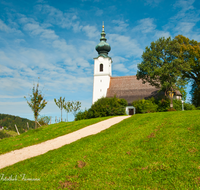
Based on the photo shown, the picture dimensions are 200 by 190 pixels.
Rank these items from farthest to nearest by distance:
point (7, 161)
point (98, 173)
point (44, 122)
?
point (44, 122)
point (7, 161)
point (98, 173)

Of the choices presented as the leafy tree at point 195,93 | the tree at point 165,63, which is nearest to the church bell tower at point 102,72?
the tree at point 165,63

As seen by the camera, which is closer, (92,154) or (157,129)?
(92,154)

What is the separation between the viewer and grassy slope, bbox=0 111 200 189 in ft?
22.9

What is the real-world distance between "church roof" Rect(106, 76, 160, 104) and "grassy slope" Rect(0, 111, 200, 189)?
29.4 meters

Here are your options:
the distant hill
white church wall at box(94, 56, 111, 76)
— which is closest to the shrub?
white church wall at box(94, 56, 111, 76)

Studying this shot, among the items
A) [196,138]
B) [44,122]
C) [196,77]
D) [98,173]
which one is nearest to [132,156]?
[98,173]

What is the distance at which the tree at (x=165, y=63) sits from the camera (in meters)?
31.2

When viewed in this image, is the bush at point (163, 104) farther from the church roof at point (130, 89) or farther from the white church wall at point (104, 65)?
the white church wall at point (104, 65)

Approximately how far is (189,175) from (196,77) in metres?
36.1

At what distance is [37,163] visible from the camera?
1031 cm

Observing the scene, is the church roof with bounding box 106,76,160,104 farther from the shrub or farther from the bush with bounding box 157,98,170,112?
the shrub

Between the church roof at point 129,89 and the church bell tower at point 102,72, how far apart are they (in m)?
1.75

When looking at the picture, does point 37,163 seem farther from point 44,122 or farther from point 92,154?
point 44,122

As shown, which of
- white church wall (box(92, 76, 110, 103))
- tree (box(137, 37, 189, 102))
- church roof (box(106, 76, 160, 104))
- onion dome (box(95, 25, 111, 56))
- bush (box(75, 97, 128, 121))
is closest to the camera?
tree (box(137, 37, 189, 102))
